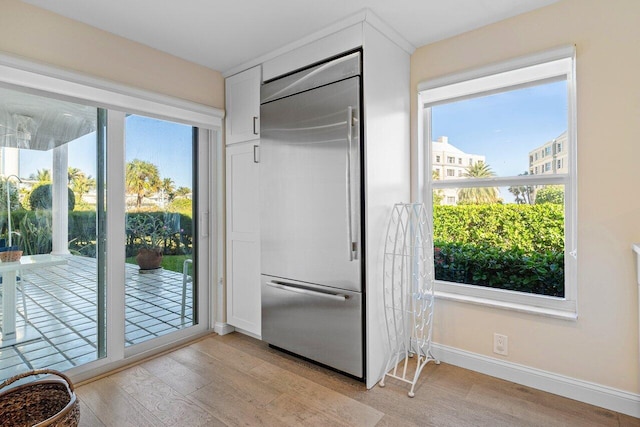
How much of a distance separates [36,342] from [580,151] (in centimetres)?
362

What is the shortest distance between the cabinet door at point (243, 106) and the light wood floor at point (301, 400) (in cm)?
190

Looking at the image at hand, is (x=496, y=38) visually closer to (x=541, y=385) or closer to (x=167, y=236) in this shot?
(x=541, y=385)

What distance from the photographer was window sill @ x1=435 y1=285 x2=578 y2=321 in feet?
6.68

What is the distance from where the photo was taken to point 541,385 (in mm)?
2082

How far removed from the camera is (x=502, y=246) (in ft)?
7.84

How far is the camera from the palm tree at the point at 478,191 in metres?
2.41

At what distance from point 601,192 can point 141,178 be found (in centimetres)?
317

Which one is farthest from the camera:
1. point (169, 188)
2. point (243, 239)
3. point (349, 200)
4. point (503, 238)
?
point (243, 239)

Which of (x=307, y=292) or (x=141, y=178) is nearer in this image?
(x=307, y=292)

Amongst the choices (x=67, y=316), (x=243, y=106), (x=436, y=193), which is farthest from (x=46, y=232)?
(x=436, y=193)

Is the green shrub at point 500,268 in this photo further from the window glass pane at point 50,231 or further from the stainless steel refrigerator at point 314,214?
the window glass pane at point 50,231

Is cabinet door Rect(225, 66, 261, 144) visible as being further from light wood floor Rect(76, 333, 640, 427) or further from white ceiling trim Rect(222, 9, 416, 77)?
light wood floor Rect(76, 333, 640, 427)

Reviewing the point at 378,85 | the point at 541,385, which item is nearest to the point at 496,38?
the point at 378,85

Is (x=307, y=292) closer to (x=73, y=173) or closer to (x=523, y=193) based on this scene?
(x=523, y=193)
